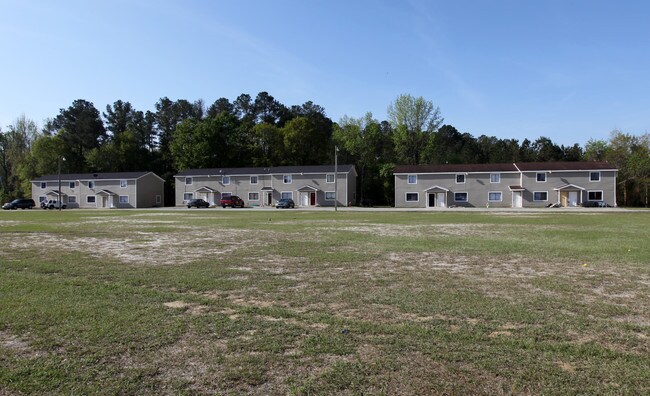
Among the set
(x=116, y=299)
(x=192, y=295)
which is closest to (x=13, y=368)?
(x=116, y=299)

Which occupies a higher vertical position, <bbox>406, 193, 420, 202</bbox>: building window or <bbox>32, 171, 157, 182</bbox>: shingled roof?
<bbox>32, 171, 157, 182</bbox>: shingled roof

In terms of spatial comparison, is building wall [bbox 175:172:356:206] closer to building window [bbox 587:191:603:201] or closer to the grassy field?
building window [bbox 587:191:603:201]

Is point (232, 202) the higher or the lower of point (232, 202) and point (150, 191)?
the lower

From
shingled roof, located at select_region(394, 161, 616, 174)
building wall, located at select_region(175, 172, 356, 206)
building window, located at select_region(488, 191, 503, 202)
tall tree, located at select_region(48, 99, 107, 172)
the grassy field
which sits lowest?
the grassy field

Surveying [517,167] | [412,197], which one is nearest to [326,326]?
[412,197]

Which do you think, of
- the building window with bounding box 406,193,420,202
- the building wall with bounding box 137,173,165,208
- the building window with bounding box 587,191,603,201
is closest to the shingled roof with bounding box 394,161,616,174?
the building window with bounding box 587,191,603,201

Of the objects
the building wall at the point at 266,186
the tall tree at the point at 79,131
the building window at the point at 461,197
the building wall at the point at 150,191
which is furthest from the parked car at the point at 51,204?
the building window at the point at 461,197

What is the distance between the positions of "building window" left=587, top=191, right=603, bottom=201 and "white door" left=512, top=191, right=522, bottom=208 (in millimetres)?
9410

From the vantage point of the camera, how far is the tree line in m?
89.9

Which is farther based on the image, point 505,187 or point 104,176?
point 104,176

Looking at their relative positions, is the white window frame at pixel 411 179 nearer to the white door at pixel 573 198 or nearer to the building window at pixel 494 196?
the building window at pixel 494 196

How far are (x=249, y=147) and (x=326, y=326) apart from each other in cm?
9060

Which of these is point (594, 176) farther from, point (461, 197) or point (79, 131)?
point (79, 131)

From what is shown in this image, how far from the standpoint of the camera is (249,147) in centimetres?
9425
